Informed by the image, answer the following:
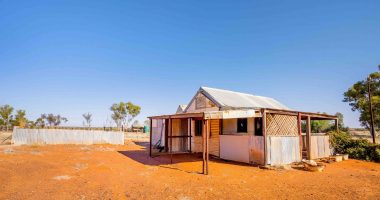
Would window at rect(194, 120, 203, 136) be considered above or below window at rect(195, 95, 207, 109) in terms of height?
below

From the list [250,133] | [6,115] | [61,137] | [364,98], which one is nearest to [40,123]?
[6,115]

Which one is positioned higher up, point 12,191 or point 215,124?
point 215,124

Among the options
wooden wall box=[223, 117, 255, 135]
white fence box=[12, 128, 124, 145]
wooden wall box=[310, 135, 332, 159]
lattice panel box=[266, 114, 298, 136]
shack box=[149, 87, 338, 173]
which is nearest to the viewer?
shack box=[149, 87, 338, 173]

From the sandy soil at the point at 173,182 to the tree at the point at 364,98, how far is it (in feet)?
52.5

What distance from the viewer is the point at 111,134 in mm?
23312

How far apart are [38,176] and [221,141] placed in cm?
928

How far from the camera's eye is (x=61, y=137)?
2061cm

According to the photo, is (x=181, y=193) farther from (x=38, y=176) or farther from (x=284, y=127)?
(x=284, y=127)

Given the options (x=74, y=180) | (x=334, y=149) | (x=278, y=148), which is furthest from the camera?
(x=334, y=149)

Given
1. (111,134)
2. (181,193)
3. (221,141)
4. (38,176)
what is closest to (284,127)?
(221,141)

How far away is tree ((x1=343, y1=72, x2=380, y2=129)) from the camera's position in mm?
21869

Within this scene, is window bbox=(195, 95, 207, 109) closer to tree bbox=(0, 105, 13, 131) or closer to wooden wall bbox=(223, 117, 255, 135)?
wooden wall bbox=(223, 117, 255, 135)

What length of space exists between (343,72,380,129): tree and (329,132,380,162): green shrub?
928 cm

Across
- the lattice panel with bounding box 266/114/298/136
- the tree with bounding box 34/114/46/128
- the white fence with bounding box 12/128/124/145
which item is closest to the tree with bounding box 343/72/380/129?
the lattice panel with bounding box 266/114/298/136
